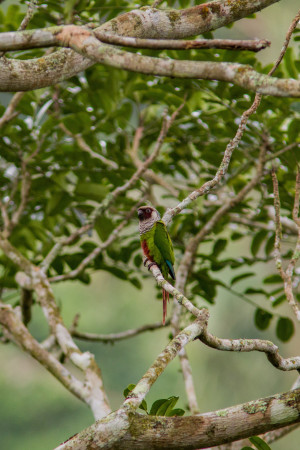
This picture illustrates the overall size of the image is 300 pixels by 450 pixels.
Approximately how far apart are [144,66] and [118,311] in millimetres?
9689

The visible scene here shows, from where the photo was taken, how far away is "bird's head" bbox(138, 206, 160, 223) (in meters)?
2.94

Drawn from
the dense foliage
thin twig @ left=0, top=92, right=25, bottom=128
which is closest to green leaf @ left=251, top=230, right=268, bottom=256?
the dense foliage

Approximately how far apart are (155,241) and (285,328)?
1.21 m

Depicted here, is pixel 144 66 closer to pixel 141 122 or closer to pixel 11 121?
pixel 11 121

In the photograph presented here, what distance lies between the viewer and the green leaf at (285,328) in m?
3.62

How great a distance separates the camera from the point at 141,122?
384cm

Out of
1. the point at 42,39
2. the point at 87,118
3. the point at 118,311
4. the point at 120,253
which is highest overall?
the point at 118,311

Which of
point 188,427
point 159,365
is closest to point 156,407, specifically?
point 188,427

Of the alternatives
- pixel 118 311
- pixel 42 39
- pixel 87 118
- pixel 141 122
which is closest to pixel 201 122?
pixel 141 122

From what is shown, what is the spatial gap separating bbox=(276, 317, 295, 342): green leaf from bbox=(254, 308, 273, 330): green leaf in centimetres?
7

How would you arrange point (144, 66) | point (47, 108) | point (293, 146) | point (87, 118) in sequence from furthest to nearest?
point (47, 108), point (87, 118), point (293, 146), point (144, 66)

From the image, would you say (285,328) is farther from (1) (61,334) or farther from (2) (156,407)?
(2) (156,407)

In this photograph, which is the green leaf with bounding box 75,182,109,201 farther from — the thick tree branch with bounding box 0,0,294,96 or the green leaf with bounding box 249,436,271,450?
the green leaf with bounding box 249,436,271,450

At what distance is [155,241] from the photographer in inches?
114
